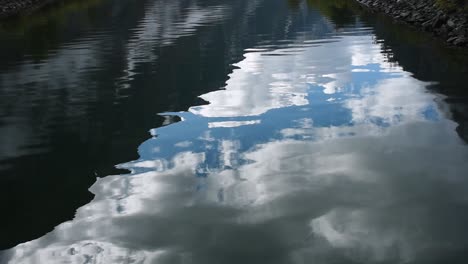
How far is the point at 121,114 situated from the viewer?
63.0 ft

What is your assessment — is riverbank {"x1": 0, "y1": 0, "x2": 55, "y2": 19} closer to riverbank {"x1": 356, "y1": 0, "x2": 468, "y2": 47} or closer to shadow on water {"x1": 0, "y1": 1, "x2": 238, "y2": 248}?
shadow on water {"x1": 0, "y1": 1, "x2": 238, "y2": 248}

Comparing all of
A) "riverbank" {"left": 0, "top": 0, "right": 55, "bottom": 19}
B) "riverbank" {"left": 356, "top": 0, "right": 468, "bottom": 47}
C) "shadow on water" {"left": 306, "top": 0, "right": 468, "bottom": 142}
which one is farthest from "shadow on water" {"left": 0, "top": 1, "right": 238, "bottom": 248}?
"riverbank" {"left": 0, "top": 0, "right": 55, "bottom": 19}

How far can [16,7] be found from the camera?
3046 inches

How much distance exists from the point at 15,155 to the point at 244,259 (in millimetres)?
8717

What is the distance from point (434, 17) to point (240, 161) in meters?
27.4

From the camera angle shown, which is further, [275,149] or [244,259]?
Answer: [275,149]

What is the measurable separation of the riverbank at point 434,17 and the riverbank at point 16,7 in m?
44.5

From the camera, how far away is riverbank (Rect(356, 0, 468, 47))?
30469 mm

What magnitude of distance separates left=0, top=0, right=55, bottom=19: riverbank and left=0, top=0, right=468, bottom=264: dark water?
46.0 metres

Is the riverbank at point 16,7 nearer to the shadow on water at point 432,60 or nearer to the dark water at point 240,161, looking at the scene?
the dark water at point 240,161

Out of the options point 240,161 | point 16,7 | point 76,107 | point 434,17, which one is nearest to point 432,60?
point 434,17

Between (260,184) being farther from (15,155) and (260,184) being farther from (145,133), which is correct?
(15,155)

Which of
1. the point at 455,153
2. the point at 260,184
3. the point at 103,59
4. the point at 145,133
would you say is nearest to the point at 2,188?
the point at 145,133

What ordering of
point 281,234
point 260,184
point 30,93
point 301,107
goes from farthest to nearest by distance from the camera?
1. point 30,93
2. point 301,107
3. point 260,184
4. point 281,234
